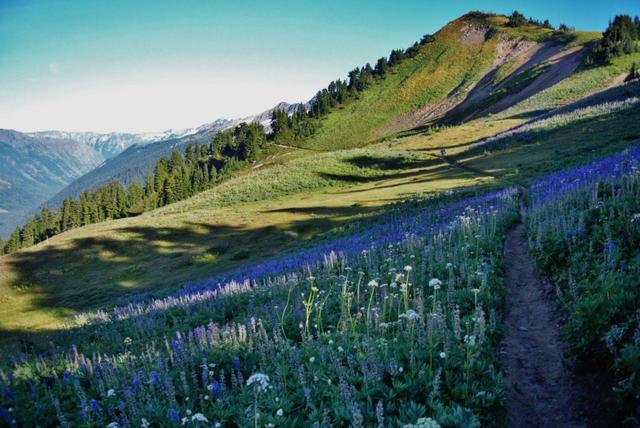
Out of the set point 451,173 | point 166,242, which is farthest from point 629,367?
point 166,242

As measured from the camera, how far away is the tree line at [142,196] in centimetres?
12912

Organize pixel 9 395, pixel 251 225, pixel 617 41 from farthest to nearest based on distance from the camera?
pixel 617 41 < pixel 251 225 < pixel 9 395

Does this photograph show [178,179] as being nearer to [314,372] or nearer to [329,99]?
[329,99]

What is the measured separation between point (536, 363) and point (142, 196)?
150m

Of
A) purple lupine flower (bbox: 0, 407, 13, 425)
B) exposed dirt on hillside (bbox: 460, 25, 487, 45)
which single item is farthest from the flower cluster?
exposed dirt on hillside (bbox: 460, 25, 487, 45)

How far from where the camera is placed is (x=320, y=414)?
16.5ft

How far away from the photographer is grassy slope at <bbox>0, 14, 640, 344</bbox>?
31.8m

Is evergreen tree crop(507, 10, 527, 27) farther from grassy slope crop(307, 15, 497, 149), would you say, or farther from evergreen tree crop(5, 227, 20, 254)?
evergreen tree crop(5, 227, 20, 254)

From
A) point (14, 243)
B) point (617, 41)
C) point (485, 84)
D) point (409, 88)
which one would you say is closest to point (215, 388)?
point (617, 41)

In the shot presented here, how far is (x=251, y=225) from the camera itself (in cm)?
4381

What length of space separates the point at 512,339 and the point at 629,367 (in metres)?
2.83

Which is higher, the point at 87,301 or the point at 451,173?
the point at 451,173

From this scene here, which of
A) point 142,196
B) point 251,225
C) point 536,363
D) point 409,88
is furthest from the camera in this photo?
point 409,88

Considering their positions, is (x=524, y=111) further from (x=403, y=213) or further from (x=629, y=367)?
(x=629, y=367)
